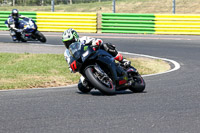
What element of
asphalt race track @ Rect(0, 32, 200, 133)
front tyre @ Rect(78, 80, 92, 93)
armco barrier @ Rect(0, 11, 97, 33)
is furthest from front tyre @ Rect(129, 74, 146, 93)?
armco barrier @ Rect(0, 11, 97, 33)

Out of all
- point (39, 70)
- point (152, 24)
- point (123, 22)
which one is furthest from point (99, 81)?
point (123, 22)

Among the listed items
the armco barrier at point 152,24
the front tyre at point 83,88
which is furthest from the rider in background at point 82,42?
the armco barrier at point 152,24

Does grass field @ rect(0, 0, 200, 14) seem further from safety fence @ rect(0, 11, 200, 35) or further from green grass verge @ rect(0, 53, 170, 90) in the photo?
green grass verge @ rect(0, 53, 170, 90)

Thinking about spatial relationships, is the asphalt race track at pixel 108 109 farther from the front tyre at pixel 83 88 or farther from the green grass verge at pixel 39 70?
the green grass verge at pixel 39 70

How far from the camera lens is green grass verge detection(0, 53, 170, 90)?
32.7ft

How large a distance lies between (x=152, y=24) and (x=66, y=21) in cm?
437

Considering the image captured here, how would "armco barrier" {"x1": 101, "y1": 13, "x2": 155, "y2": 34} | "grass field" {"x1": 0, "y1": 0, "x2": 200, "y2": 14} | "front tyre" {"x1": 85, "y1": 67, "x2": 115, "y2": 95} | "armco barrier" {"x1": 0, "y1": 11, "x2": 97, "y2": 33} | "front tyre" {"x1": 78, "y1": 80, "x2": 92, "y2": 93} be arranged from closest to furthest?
"front tyre" {"x1": 85, "y1": 67, "x2": 115, "y2": 95}
"front tyre" {"x1": 78, "y1": 80, "x2": 92, "y2": 93}
"armco barrier" {"x1": 101, "y1": 13, "x2": 155, "y2": 34}
"armco barrier" {"x1": 0, "y1": 11, "x2": 97, "y2": 33}
"grass field" {"x1": 0, "y1": 0, "x2": 200, "y2": 14}

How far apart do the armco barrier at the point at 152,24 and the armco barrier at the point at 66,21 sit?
67 centimetres

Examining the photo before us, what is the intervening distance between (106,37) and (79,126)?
15960 mm

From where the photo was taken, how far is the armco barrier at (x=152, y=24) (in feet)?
72.4

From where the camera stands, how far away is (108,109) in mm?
6684

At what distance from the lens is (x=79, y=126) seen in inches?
221

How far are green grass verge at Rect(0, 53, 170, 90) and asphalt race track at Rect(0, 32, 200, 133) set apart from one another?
94 centimetres

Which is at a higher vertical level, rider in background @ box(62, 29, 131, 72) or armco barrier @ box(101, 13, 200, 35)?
rider in background @ box(62, 29, 131, 72)
